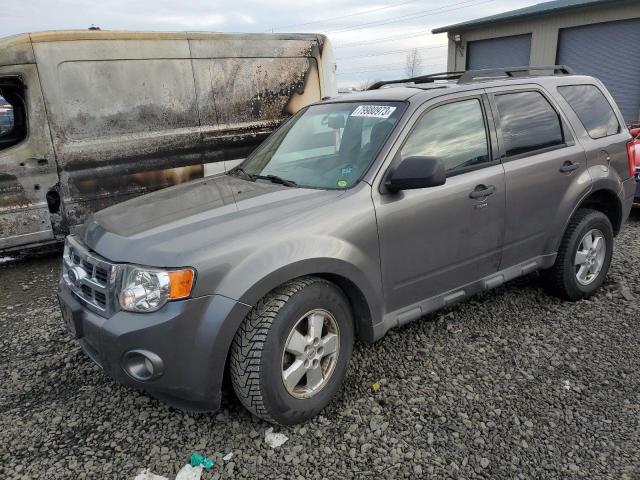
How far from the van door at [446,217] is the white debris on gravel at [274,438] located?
3.08ft

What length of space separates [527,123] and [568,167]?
47cm

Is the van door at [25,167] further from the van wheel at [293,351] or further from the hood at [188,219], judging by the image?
the van wheel at [293,351]

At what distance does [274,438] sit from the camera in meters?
2.65

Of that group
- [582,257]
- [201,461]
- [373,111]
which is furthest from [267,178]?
[582,257]

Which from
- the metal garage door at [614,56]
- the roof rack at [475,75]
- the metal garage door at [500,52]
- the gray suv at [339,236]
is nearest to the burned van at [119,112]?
the gray suv at [339,236]

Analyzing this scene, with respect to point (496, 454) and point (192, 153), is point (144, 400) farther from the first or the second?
point (192, 153)

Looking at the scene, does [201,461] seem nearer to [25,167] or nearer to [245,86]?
[25,167]

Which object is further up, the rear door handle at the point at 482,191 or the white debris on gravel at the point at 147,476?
the rear door handle at the point at 482,191

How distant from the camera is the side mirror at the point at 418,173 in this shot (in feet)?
8.96

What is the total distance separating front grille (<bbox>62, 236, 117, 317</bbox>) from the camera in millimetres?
2443

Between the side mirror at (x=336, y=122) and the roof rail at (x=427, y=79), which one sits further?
the roof rail at (x=427, y=79)

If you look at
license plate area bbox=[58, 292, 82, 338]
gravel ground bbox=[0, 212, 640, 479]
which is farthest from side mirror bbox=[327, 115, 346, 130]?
license plate area bbox=[58, 292, 82, 338]

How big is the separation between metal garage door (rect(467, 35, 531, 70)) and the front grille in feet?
60.0

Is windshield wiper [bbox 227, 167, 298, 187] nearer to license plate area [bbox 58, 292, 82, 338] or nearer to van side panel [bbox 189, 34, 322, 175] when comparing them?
license plate area [bbox 58, 292, 82, 338]
